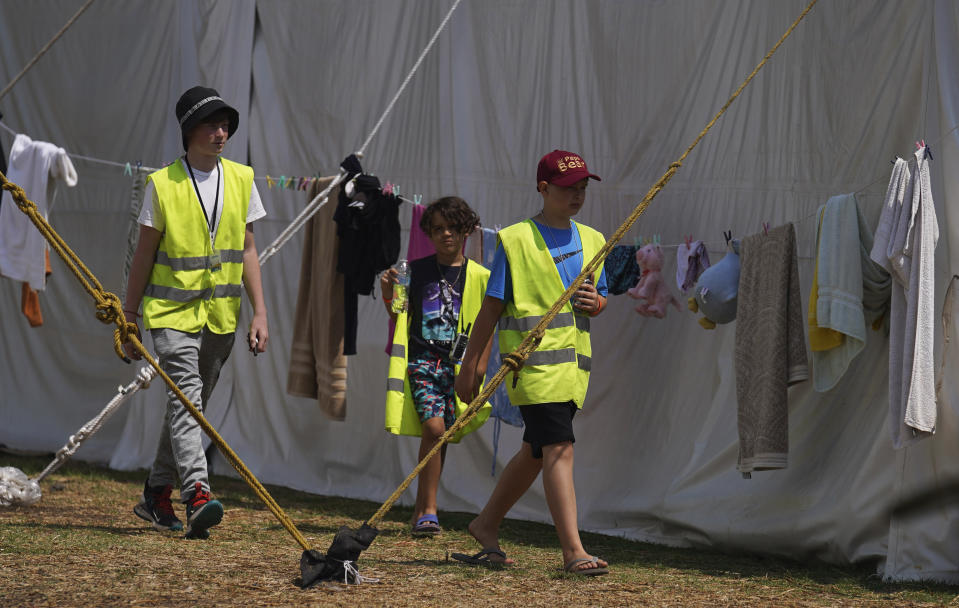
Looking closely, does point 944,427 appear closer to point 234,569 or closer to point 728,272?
point 728,272

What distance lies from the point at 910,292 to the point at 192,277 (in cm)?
262

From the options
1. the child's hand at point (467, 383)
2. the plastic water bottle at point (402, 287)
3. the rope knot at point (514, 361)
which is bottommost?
the child's hand at point (467, 383)

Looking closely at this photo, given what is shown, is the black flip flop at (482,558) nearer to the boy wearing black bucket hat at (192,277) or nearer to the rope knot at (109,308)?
the boy wearing black bucket hat at (192,277)

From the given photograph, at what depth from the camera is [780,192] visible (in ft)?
17.3

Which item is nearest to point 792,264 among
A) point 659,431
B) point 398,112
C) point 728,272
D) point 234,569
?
point 728,272

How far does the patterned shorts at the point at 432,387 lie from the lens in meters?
5.47

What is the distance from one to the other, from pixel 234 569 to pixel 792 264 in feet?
7.73

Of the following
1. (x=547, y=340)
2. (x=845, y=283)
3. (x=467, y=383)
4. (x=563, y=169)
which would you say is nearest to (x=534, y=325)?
(x=547, y=340)

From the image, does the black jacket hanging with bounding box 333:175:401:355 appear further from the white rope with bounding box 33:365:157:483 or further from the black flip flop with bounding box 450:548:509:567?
the black flip flop with bounding box 450:548:509:567

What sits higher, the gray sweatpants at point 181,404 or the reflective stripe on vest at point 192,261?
the reflective stripe on vest at point 192,261

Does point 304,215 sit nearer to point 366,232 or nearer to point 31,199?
point 366,232

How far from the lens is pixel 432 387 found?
18.1ft

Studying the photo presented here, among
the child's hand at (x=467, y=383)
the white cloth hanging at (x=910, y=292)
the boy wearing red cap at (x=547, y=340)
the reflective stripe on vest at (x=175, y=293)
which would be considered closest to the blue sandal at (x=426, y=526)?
the boy wearing red cap at (x=547, y=340)

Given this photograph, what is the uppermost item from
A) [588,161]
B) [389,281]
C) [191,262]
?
[588,161]
